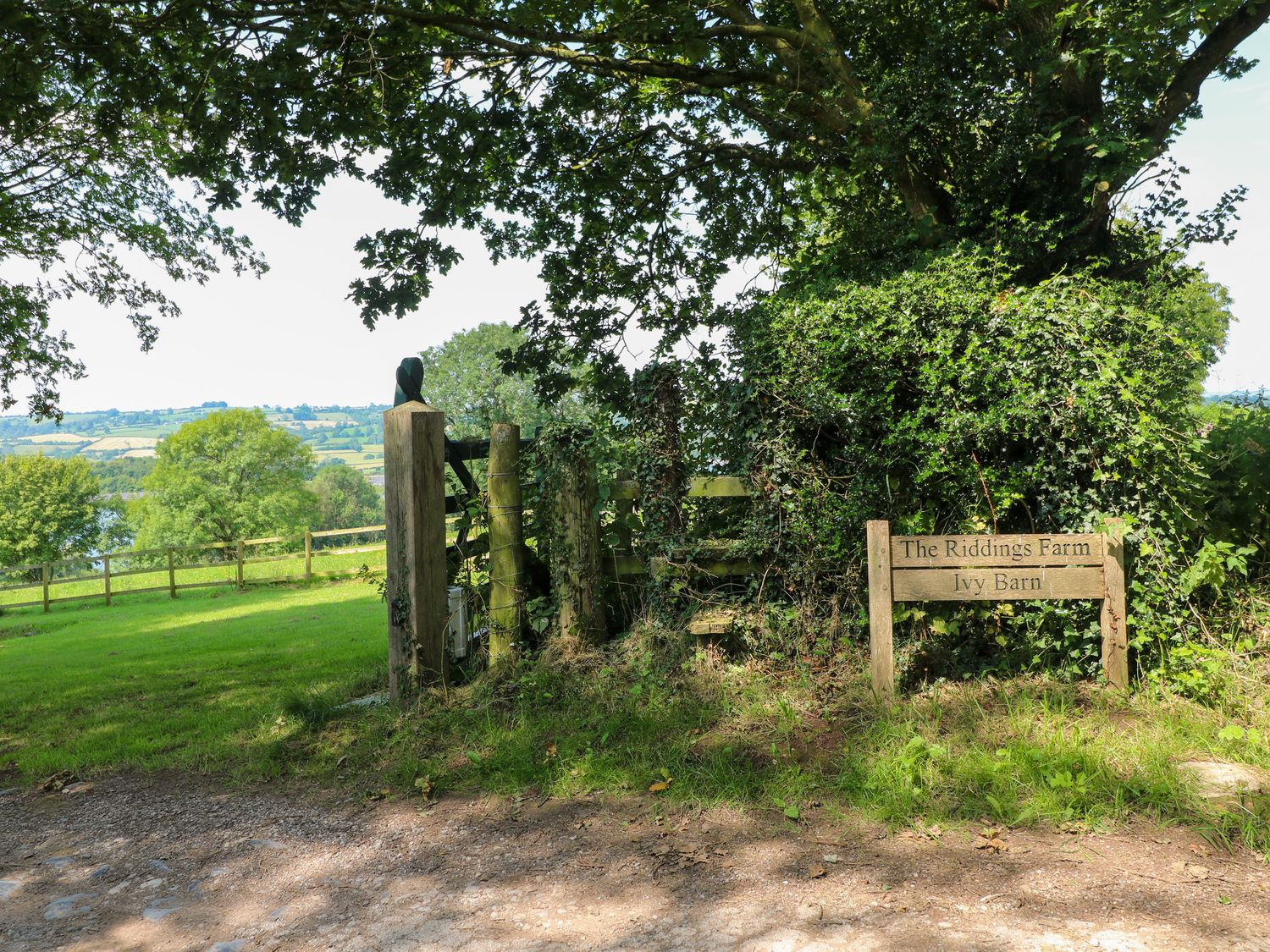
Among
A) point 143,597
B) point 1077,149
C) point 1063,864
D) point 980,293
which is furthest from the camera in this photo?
point 143,597

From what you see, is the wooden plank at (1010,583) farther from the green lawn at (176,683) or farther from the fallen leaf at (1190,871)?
the green lawn at (176,683)

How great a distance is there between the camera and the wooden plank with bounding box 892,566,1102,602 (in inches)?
227

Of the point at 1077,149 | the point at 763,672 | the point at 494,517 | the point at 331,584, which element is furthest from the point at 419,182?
the point at 331,584

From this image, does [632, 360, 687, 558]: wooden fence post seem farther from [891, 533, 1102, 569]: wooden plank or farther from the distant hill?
the distant hill

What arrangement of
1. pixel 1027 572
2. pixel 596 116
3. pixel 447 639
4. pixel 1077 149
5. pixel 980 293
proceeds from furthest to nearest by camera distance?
pixel 596 116, pixel 1077 149, pixel 447 639, pixel 980 293, pixel 1027 572

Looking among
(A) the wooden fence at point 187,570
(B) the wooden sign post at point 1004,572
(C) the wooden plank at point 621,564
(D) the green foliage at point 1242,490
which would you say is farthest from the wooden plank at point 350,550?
(D) the green foliage at point 1242,490

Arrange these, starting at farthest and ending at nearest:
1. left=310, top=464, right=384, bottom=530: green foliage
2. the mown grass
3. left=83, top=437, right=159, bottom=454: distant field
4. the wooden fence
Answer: left=83, top=437, right=159, bottom=454: distant field < left=310, top=464, right=384, bottom=530: green foliage < the mown grass < the wooden fence

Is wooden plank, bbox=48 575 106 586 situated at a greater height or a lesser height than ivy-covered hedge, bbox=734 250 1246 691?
lesser

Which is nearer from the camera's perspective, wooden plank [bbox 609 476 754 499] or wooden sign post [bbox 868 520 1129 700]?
wooden sign post [bbox 868 520 1129 700]

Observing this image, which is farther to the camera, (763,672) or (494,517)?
(494,517)

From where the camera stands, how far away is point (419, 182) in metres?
8.81

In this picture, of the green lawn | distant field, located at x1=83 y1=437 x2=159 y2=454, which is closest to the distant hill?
distant field, located at x1=83 y1=437 x2=159 y2=454

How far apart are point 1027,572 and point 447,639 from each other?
14.1ft

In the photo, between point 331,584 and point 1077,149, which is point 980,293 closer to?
point 1077,149
